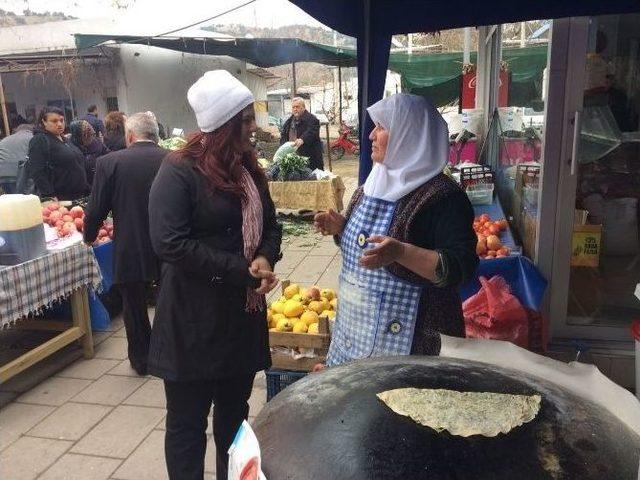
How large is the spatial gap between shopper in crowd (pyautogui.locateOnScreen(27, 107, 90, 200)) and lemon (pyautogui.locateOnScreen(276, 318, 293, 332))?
360 cm

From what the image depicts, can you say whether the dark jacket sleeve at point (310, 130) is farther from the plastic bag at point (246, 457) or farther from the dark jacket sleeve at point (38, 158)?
the plastic bag at point (246, 457)

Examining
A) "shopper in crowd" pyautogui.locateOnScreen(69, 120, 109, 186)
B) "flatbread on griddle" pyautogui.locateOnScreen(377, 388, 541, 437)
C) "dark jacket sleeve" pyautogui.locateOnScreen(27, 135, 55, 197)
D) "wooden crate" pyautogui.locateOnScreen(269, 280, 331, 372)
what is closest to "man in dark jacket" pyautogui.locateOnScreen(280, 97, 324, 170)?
"shopper in crowd" pyautogui.locateOnScreen(69, 120, 109, 186)

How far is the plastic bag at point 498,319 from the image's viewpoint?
10.1 feet

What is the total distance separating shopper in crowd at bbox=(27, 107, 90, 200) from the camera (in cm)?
589

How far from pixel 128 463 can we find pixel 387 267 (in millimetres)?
2137

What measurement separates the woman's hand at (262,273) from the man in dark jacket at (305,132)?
8007 mm

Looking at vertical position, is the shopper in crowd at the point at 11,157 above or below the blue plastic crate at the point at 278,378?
above

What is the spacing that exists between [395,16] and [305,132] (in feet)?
25.6

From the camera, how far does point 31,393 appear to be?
4.18 m

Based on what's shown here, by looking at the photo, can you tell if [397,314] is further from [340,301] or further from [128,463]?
[128,463]

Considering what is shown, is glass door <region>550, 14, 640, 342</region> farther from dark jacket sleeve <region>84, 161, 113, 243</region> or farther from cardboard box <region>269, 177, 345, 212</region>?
cardboard box <region>269, 177, 345, 212</region>

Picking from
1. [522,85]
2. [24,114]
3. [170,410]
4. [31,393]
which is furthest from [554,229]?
[24,114]

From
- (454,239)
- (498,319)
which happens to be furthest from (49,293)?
(454,239)

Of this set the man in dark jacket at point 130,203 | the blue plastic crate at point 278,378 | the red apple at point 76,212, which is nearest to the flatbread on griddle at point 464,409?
the blue plastic crate at point 278,378
